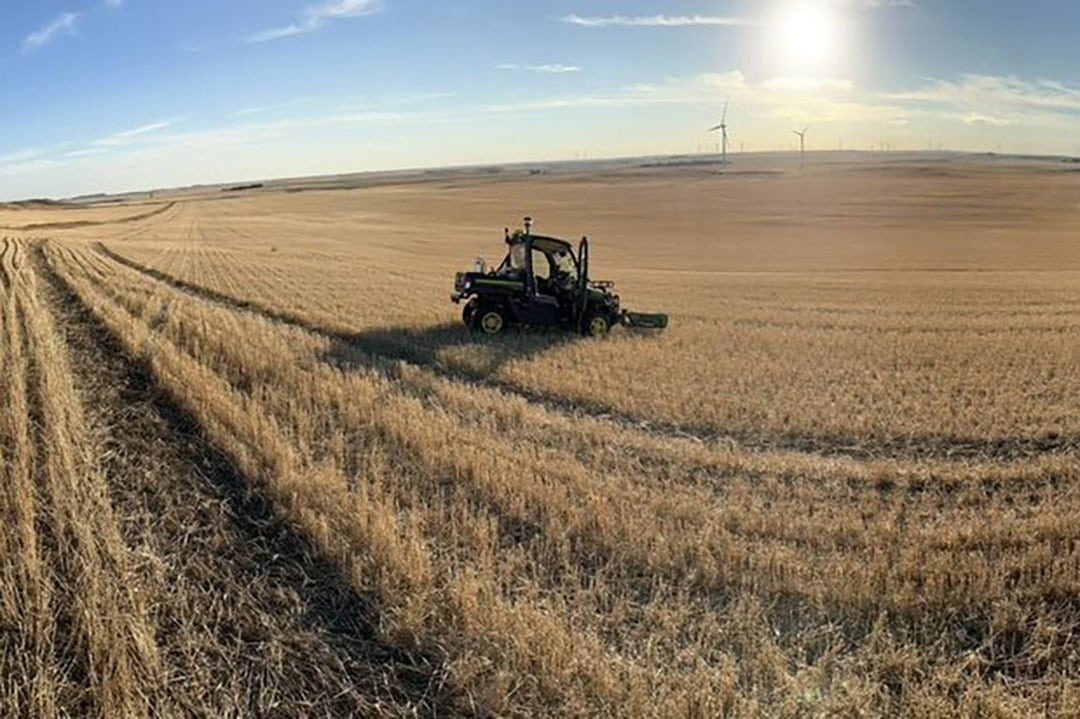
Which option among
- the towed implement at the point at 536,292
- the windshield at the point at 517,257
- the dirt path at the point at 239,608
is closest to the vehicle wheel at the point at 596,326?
the towed implement at the point at 536,292

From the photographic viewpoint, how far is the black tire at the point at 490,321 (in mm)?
17156

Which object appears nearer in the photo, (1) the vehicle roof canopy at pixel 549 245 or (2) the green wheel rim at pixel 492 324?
(1) the vehicle roof canopy at pixel 549 245

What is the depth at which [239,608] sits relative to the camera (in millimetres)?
5523

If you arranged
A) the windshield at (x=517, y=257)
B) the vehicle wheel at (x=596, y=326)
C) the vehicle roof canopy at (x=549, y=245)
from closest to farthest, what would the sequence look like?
the vehicle roof canopy at (x=549, y=245)
the windshield at (x=517, y=257)
the vehicle wheel at (x=596, y=326)

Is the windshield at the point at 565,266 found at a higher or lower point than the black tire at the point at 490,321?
higher

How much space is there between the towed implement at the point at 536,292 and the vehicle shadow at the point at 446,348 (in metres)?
0.35

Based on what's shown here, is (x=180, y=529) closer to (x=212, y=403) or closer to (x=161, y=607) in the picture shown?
(x=161, y=607)

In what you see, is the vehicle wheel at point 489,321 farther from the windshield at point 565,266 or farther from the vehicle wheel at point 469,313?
the windshield at point 565,266

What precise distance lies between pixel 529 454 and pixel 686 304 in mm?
15782

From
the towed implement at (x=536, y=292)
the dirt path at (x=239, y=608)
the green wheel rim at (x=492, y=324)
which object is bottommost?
the dirt path at (x=239, y=608)

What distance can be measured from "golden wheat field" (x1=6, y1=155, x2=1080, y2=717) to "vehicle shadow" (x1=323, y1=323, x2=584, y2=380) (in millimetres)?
142

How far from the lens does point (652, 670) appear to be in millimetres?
4824

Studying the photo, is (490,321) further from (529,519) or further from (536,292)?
(529,519)

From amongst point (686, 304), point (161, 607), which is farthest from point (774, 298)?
point (161, 607)
